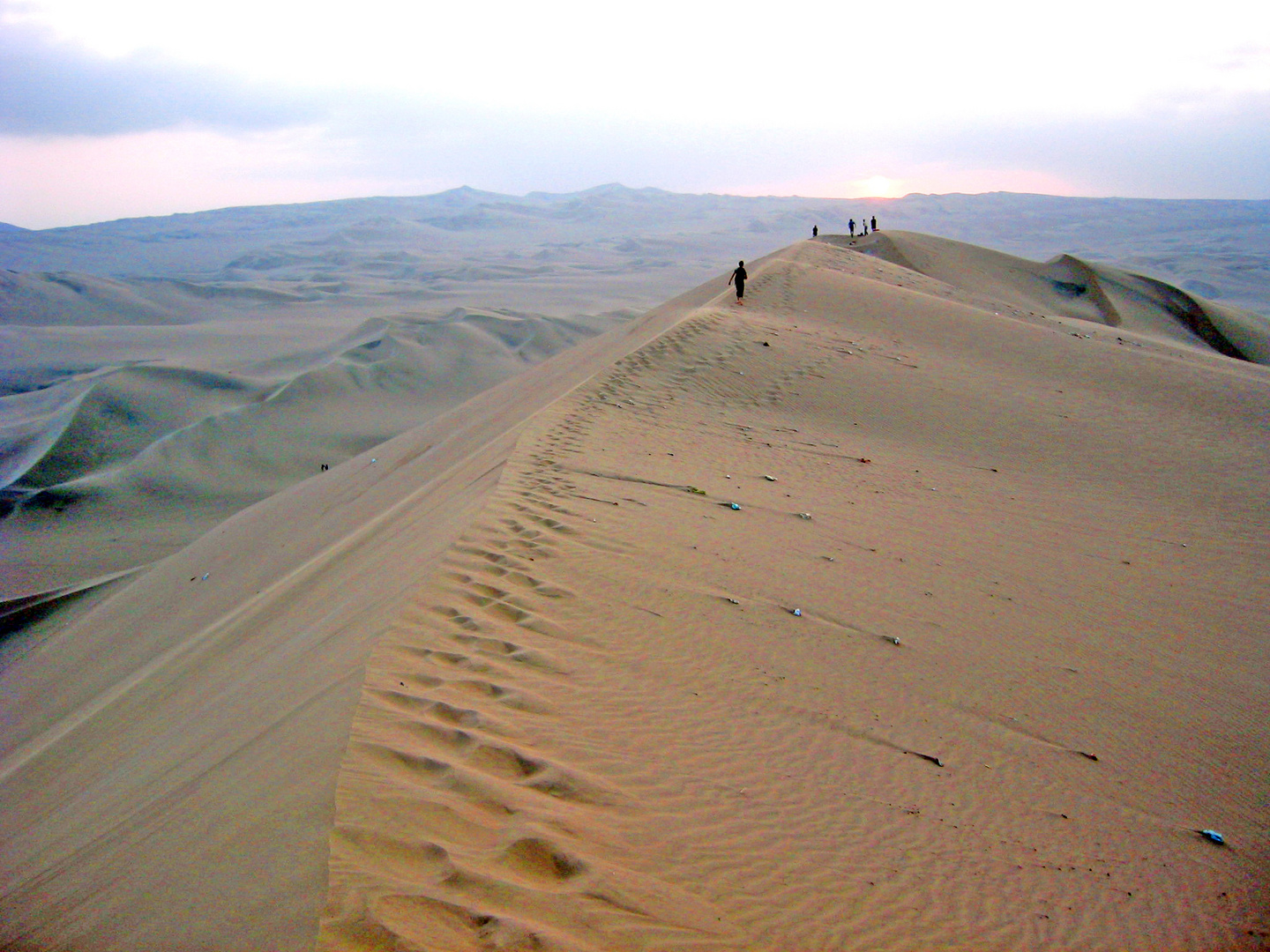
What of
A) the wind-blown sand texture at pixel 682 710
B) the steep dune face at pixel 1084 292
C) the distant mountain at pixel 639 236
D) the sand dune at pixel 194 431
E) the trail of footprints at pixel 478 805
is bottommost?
the sand dune at pixel 194 431

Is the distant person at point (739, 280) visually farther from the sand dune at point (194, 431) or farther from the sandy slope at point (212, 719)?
the sand dune at point (194, 431)

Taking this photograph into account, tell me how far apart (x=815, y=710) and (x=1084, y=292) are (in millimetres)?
25457

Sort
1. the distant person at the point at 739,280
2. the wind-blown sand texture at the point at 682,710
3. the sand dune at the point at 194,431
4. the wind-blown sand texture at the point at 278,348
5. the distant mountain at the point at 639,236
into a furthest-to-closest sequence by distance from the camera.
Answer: the distant mountain at the point at 639,236
the distant person at the point at 739,280
the wind-blown sand texture at the point at 278,348
the sand dune at the point at 194,431
the wind-blown sand texture at the point at 682,710

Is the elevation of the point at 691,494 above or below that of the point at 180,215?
below

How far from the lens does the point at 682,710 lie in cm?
411

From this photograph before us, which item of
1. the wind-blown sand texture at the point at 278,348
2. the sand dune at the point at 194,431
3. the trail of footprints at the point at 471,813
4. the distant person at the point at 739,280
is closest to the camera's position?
the trail of footprints at the point at 471,813

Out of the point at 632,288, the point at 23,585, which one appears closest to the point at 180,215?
the point at 632,288

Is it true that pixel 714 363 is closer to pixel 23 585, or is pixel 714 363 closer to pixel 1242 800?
pixel 1242 800

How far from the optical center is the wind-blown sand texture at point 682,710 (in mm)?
2846

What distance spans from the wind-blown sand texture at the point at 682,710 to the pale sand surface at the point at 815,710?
0.02 meters

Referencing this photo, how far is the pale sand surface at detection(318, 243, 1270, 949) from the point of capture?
285 centimetres

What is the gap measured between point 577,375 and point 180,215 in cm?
20531

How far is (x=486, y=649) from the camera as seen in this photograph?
4.28 meters

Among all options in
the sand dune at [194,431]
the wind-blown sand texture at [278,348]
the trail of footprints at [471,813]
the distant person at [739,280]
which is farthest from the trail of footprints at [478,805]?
the distant person at [739,280]
